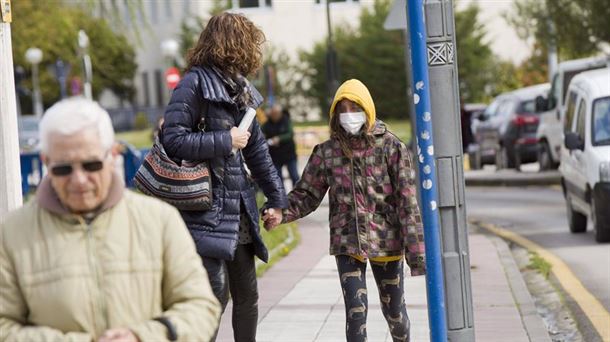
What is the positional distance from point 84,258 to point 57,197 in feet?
0.57

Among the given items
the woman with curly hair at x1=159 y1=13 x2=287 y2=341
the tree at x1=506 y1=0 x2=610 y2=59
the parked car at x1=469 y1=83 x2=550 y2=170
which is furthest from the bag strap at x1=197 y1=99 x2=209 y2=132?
the tree at x1=506 y1=0 x2=610 y2=59

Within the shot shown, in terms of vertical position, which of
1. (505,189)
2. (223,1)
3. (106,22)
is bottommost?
(505,189)

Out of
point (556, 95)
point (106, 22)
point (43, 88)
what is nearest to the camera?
point (106, 22)

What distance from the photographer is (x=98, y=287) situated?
3918mm

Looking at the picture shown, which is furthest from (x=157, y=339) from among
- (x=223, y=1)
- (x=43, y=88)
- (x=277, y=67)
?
(x=43, y=88)

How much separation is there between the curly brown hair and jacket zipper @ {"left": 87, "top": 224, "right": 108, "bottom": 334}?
116 inches

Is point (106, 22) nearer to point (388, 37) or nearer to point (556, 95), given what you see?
point (556, 95)

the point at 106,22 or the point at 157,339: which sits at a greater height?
the point at 106,22

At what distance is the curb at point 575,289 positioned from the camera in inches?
410

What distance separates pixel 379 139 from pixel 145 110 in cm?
6909

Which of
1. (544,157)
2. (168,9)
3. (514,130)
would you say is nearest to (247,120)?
(544,157)

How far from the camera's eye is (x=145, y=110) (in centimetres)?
7600

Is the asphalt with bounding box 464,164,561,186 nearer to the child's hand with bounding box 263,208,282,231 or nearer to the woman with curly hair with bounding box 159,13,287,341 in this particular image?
the child's hand with bounding box 263,208,282,231

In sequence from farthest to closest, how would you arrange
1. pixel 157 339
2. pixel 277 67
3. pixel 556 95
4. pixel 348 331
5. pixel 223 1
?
pixel 277 67 < pixel 223 1 < pixel 556 95 < pixel 348 331 < pixel 157 339
